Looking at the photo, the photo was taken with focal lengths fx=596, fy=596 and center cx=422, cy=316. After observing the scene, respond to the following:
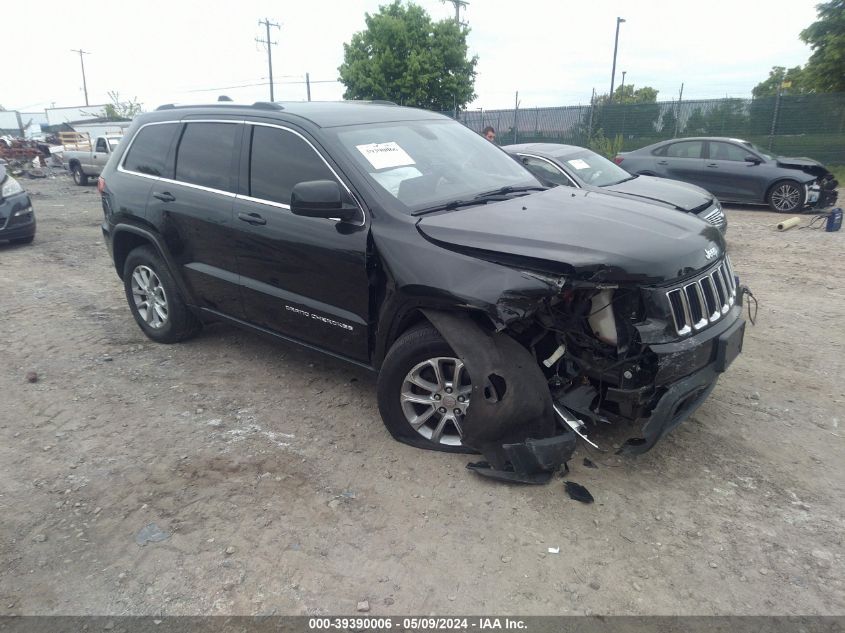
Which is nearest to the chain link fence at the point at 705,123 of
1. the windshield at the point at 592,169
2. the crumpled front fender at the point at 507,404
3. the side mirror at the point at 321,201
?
the windshield at the point at 592,169

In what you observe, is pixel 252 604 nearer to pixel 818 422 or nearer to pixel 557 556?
pixel 557 556

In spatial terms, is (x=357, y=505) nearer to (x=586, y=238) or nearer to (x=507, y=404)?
(x=507, y=404)

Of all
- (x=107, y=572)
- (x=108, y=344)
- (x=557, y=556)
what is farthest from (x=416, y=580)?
(x=108, y=344)

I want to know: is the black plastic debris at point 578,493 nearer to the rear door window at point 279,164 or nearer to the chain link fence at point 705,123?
the rear door window at point 279,164

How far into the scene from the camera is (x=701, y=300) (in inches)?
123

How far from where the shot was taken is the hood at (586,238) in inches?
113

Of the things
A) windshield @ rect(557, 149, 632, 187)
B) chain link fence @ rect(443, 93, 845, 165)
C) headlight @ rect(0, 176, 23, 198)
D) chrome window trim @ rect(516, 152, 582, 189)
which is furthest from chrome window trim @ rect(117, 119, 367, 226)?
chain link fence @ rect(443, 93, 845, 165)

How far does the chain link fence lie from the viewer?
1734 centimetres

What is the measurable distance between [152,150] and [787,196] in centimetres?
1126

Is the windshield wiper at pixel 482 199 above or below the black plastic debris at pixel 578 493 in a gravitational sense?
above

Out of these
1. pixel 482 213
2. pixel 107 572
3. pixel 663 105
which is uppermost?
pixel 663 105

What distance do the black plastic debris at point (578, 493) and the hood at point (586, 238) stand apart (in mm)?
1109

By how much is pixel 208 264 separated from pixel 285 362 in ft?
3.22

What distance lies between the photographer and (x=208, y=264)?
442 cm
